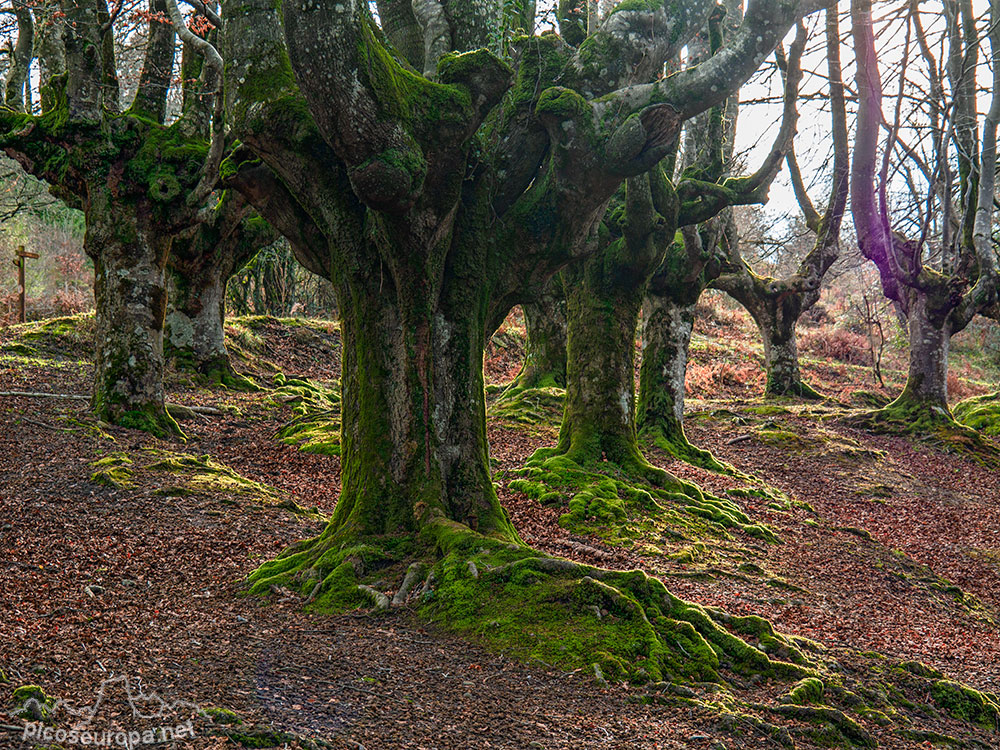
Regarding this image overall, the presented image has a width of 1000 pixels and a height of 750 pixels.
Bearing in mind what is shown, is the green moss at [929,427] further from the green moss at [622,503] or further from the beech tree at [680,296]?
the green moss at [622,503]

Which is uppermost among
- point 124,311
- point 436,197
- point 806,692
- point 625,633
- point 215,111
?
point 215,111

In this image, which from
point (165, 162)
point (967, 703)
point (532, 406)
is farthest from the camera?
point (532, 406)

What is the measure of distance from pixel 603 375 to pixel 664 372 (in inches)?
107

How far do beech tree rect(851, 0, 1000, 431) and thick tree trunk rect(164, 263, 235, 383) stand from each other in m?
12.1

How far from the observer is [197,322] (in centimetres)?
1463

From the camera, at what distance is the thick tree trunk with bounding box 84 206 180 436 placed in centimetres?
1005

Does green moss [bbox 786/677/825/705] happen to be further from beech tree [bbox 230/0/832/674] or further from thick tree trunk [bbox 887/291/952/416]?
thick tree trunk [bbox 887/291/952/416]

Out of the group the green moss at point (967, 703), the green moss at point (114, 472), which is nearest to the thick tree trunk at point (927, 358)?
the green moss at point (967, 703)

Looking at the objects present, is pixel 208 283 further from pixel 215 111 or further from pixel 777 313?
pixel 777 313

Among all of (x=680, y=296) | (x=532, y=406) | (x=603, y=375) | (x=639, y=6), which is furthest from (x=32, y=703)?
(x=532, y=406)

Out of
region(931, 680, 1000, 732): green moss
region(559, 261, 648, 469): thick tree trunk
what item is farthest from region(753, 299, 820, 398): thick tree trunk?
region(931, 680, 1000, 732): green moss

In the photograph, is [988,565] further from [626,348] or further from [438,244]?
[438,244]

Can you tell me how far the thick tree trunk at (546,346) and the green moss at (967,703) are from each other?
1092 cm

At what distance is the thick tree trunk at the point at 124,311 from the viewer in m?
10.0
